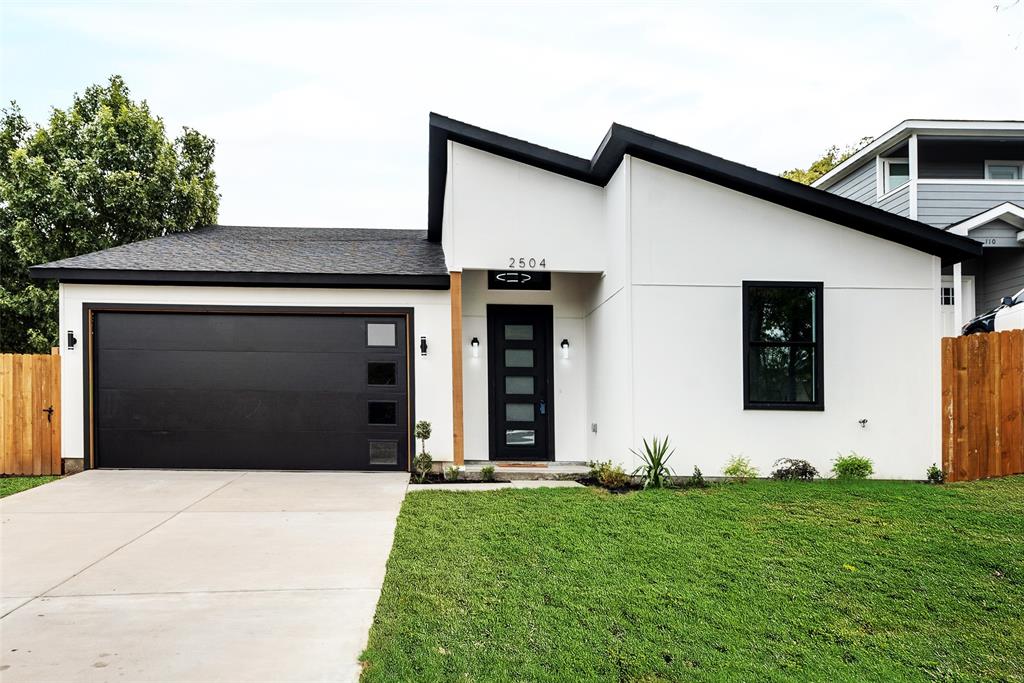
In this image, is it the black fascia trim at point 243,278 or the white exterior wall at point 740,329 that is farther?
the black fascia trim at point 243,278

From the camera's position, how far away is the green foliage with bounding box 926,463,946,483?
7.50 meters

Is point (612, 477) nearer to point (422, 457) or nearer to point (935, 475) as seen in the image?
point (422, 457)

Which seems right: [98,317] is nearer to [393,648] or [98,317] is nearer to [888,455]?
[393,648]

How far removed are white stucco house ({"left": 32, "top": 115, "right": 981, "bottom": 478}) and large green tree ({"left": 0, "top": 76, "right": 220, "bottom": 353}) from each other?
5.77m

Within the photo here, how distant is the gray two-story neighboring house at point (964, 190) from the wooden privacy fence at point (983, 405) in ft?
17.2

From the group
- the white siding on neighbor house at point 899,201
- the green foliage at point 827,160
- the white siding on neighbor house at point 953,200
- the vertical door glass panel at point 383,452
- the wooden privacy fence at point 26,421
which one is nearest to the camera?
the wooden privacy fence at point 26,421

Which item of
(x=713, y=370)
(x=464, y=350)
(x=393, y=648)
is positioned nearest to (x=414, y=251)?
(x=464, y=350)

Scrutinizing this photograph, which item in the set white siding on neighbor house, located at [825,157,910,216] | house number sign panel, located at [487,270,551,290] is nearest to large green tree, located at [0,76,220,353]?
house number sign panel, located at [487,270,551,290]

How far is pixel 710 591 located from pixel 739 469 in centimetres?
370

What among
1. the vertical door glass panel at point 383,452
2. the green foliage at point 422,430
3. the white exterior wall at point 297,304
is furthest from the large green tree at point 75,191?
the green foliage at point 422,430

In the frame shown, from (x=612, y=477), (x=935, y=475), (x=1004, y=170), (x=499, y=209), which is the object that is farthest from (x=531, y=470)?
Answer: (x=1004, y=170)

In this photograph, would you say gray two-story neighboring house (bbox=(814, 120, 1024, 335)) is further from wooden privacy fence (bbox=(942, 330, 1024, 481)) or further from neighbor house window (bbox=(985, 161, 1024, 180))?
wooden privacy fence (bbox=(942, 330, 1024, 481))

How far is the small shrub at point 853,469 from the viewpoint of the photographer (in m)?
7.52

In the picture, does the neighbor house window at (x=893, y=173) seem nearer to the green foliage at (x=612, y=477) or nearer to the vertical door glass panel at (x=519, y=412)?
the vertical door glass panel at (x=519, y=412)
